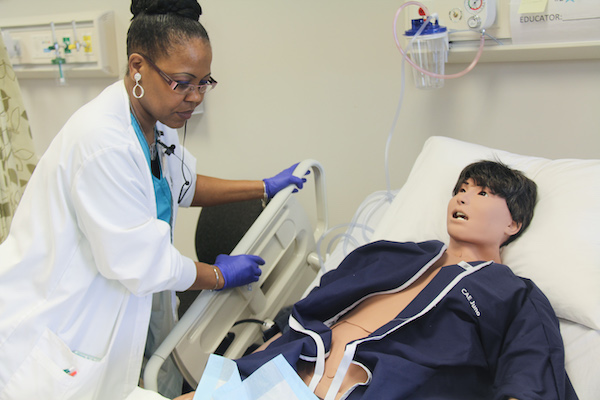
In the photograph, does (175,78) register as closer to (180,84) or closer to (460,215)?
(180,84)

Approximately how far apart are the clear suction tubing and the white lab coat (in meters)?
0.87

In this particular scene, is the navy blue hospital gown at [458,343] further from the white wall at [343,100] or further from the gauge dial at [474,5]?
the gauge dial at [474,5]

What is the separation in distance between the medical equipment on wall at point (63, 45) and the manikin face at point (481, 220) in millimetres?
1724

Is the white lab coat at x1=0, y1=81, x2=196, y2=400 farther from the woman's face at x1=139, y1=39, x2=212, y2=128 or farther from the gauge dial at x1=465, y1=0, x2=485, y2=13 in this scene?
the gauge dial at x1=465, y1=0, x2=485, y2=13

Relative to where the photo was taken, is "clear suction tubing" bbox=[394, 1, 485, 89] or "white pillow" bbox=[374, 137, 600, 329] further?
"clear suction tubing" bbox=[394, 1, 485, 89]

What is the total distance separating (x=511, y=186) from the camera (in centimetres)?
132

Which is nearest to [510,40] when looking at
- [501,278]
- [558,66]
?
[558,66]

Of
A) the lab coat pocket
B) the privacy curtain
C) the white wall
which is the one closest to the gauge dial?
the white wall

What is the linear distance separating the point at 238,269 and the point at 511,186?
0.76 m

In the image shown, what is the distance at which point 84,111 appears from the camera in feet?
4.07

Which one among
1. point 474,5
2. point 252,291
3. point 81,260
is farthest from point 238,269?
point 474,5

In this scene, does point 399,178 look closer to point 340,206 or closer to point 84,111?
point 340,206

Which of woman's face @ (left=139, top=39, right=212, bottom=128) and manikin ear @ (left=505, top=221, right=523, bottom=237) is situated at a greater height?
woman's face @ (left=139, top=39, right=212, bottom=128)

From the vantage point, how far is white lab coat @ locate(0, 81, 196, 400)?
3.88ft
